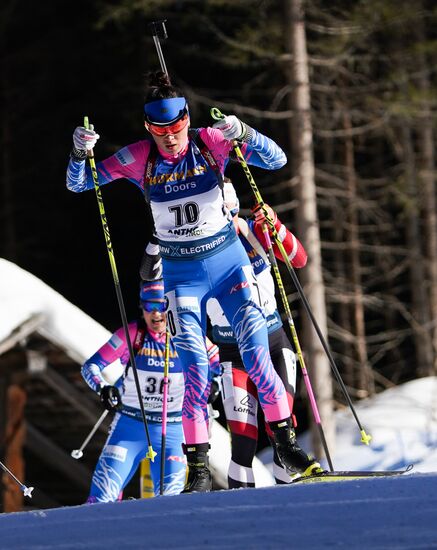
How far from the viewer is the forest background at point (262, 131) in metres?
19.3

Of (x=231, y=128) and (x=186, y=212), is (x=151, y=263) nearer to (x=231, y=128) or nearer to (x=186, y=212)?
(x=186, y=212)

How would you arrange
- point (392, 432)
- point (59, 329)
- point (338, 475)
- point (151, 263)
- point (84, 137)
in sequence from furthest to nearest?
point (392, 432) → point (59, 329) → point (151, 263) → point (84, 137) → point (338, 475)

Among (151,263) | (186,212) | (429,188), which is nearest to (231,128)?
(186,212)

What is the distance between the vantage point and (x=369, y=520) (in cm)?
415

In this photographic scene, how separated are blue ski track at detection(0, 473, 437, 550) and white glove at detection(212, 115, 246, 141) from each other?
2.15 meters

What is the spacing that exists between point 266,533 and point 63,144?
23241mm

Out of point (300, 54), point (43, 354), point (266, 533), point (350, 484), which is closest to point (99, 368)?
point (43, 354)

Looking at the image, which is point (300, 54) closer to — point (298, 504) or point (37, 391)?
point (37, 391)

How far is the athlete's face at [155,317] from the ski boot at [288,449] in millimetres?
2067

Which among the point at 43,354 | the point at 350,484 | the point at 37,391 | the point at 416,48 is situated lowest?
the point at 37,391

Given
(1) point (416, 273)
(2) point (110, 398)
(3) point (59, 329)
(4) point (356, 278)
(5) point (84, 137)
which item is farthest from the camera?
(4) point (356, 278)

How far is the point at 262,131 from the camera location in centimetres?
2438

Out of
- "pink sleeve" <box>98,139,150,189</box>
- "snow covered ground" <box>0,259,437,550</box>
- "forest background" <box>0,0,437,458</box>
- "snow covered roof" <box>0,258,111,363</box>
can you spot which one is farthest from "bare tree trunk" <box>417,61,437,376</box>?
"snow covered ground" <box>0,259,437,550</box>

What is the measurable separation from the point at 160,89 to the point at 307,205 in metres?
8.69
